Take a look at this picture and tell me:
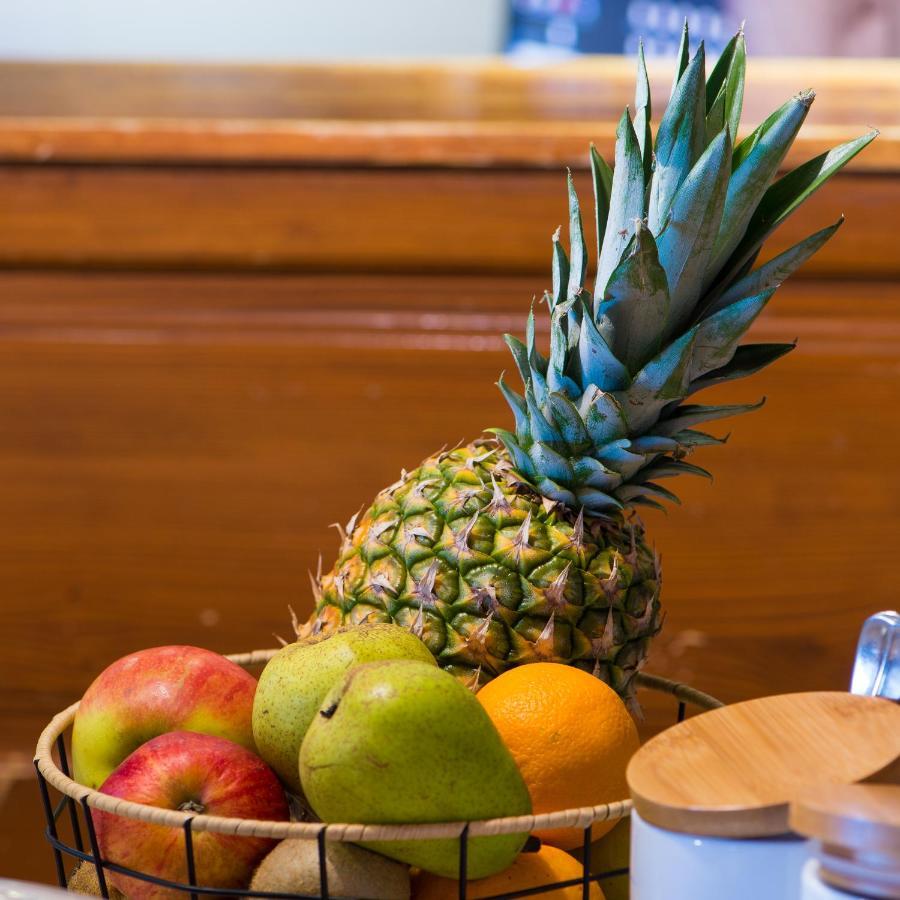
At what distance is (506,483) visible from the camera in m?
0.66

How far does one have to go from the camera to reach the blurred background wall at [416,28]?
5.11ft

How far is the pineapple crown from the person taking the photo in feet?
1.83

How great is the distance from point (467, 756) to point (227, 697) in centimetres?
16

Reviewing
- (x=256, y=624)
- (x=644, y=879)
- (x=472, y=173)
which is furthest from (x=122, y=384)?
(x=644, y=879)

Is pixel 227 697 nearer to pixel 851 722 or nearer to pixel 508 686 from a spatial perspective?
pixel 508 686

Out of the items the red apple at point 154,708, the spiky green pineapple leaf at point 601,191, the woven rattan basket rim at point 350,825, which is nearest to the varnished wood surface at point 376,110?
the spiky green pineapple leaf at point 601,191

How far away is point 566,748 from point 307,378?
2.63 ft

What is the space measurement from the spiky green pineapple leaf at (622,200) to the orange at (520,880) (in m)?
0.28

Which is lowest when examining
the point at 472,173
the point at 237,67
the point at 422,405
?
the point at 422,405

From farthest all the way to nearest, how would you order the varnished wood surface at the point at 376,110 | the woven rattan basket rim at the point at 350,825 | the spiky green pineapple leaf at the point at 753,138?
the varnished wood surface at the point at 376,110
the spiky green pineapple leaf at the point at 753,138
the woven rattan basket rim at the point at 350,825

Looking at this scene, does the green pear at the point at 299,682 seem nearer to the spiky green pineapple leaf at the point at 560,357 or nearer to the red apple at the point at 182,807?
the red apple at the point at 182,807

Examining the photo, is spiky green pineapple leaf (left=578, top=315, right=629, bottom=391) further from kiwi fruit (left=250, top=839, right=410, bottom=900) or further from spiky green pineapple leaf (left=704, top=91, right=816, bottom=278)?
kiwi fruit (left=250, top=839, right=410, bottom=900)

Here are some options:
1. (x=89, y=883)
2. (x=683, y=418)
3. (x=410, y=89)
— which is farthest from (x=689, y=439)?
(x=410, y=89)

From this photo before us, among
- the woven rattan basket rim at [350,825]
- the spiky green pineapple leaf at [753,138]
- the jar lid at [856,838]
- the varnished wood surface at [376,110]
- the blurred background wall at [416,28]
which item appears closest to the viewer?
the jar lid at [856,838]
